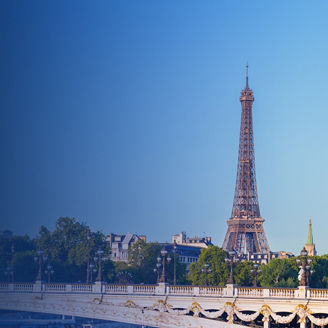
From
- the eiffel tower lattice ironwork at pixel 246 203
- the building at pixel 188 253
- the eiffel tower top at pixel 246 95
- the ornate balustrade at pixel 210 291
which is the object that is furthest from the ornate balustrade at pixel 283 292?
the building at pixel 188 253

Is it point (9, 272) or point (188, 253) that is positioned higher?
point (188, 253)

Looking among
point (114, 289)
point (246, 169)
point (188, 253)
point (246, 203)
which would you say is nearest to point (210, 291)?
point (114, 289)

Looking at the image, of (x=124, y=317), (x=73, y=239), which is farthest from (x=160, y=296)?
(x=73, y=239)

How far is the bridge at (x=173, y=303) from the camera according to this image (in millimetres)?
64812

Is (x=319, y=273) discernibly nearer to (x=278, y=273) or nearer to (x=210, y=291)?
(x=278, y=273)

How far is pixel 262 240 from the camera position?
14850 cm

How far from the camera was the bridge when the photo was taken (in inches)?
2552

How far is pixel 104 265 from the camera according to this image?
109 meters

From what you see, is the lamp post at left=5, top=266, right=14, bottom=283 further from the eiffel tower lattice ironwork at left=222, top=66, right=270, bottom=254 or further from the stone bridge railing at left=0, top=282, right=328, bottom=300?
the eiffel tower lattice ironwork at left=222, top=66, right=270, bottom=254

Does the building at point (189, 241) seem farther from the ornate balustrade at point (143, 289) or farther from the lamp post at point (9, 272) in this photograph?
the ornate balustrade at point (143, 289)

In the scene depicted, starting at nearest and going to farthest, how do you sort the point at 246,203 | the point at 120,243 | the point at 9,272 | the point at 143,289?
the point at 143,289, the point at 9,272, the point at 246,203, the point at 120,243

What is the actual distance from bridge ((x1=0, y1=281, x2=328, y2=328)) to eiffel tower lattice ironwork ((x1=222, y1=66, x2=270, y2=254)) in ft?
242

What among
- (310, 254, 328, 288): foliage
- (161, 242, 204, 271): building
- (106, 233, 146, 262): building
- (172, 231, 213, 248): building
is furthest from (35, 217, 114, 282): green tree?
(172, 231, 213, 248): building

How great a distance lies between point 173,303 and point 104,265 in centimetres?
4047
